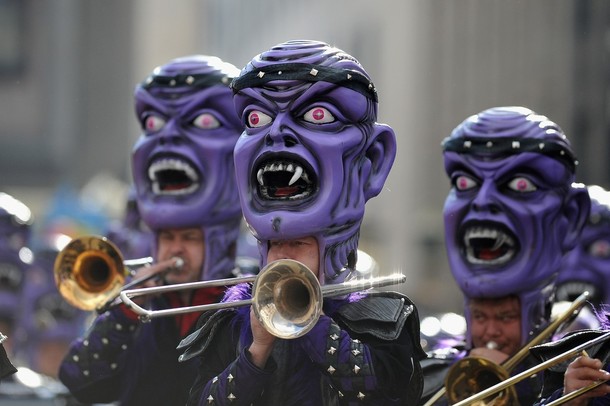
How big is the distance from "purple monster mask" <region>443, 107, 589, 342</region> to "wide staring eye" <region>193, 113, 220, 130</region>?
1.15 metres

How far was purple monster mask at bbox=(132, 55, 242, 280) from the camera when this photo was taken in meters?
7.58

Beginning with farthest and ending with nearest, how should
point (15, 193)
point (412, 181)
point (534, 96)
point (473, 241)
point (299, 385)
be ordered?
point (15, 193) < point (412, 181) < point (534, 96) < point (473, 241) < point (299, 385)

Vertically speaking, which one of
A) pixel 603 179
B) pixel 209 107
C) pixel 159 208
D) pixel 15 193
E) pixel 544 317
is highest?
pixel 209 107

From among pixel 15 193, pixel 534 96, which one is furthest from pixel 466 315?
pixel 15 193

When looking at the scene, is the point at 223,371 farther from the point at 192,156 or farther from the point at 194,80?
the point at 194,80

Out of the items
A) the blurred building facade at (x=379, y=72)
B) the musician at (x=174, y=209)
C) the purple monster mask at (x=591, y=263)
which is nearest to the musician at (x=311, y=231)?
the musician at (x=174, y=209)

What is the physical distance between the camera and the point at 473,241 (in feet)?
23.9

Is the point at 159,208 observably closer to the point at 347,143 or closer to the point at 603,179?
the point at 347,143

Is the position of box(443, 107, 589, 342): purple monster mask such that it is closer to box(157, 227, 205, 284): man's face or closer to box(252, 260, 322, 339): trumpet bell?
box(157, 227, 205, 284): man's face

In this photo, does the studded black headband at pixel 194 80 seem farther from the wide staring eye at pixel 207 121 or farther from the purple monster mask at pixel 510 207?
the purple monster mask at pixel 510 207

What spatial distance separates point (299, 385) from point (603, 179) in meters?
24.6

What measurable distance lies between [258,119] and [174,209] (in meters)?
1.74

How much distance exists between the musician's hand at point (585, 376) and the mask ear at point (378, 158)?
41.1 inches

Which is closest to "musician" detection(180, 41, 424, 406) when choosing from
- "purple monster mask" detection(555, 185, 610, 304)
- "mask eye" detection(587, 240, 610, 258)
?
"purple monster mask" detection(555, 185, 610, 304)
